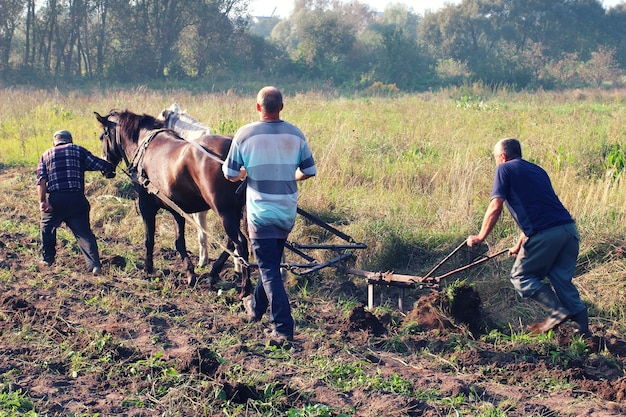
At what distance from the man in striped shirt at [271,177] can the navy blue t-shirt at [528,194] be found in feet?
5.11

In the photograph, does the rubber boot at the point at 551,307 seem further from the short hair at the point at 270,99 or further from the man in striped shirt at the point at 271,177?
the short hair at the point at 270,99

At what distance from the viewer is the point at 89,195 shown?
1104cm

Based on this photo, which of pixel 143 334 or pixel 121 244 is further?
pixel 121 244

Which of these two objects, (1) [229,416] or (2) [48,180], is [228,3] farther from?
(1) [229,416]

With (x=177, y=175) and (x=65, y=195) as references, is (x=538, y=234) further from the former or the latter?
(x=65, y=195)

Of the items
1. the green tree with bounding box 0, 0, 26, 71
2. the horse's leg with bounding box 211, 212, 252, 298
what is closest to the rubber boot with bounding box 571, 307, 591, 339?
the horse's leg with bounding box 211, 212, 252, 298

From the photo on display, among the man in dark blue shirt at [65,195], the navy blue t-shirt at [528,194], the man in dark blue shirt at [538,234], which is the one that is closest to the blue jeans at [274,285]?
the man in dark blue shirt at [538,234]

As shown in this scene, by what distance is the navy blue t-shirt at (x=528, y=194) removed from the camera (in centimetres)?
545

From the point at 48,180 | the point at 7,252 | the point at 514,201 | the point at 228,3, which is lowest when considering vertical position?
the point at 7,252

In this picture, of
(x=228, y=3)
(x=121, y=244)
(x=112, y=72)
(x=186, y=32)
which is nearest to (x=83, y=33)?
(x=112, y=72)

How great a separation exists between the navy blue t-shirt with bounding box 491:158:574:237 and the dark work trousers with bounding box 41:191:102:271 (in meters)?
4.62

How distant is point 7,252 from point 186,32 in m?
38.8

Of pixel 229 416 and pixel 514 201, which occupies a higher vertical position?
pixel 514 201

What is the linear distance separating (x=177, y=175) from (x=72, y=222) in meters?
1.52
